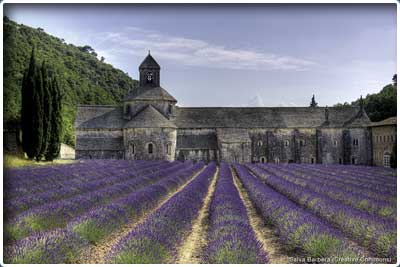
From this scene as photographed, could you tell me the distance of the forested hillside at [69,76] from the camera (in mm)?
47153

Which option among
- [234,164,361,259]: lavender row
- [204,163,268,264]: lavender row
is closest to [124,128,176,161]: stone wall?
[234,164,361,259]: lavender row

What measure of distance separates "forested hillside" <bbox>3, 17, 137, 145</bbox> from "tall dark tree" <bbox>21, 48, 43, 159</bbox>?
108 cm

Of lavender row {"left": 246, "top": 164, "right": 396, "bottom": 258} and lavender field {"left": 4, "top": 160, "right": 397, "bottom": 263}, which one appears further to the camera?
lavender row {"left": 246, "top": 164, "right": 396, "bottom": 258}

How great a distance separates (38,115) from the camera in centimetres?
2344

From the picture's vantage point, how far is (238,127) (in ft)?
132

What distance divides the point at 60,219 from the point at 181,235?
2583 mm

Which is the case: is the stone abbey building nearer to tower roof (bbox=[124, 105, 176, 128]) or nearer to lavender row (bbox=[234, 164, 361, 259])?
tower roof (bbox=[124, 105, 176, 128])

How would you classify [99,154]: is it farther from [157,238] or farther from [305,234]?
[305,234]

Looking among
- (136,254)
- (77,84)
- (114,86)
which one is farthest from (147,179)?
(114,86)

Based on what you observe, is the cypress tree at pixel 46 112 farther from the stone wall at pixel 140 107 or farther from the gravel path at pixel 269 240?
the gravel path at pixel 269 240

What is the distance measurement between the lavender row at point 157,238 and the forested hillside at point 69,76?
18.0m

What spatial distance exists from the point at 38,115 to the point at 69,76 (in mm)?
46376

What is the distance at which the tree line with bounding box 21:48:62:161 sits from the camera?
75.8 ft

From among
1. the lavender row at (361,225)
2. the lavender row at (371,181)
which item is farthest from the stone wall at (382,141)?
the lavender row at (361,225)
